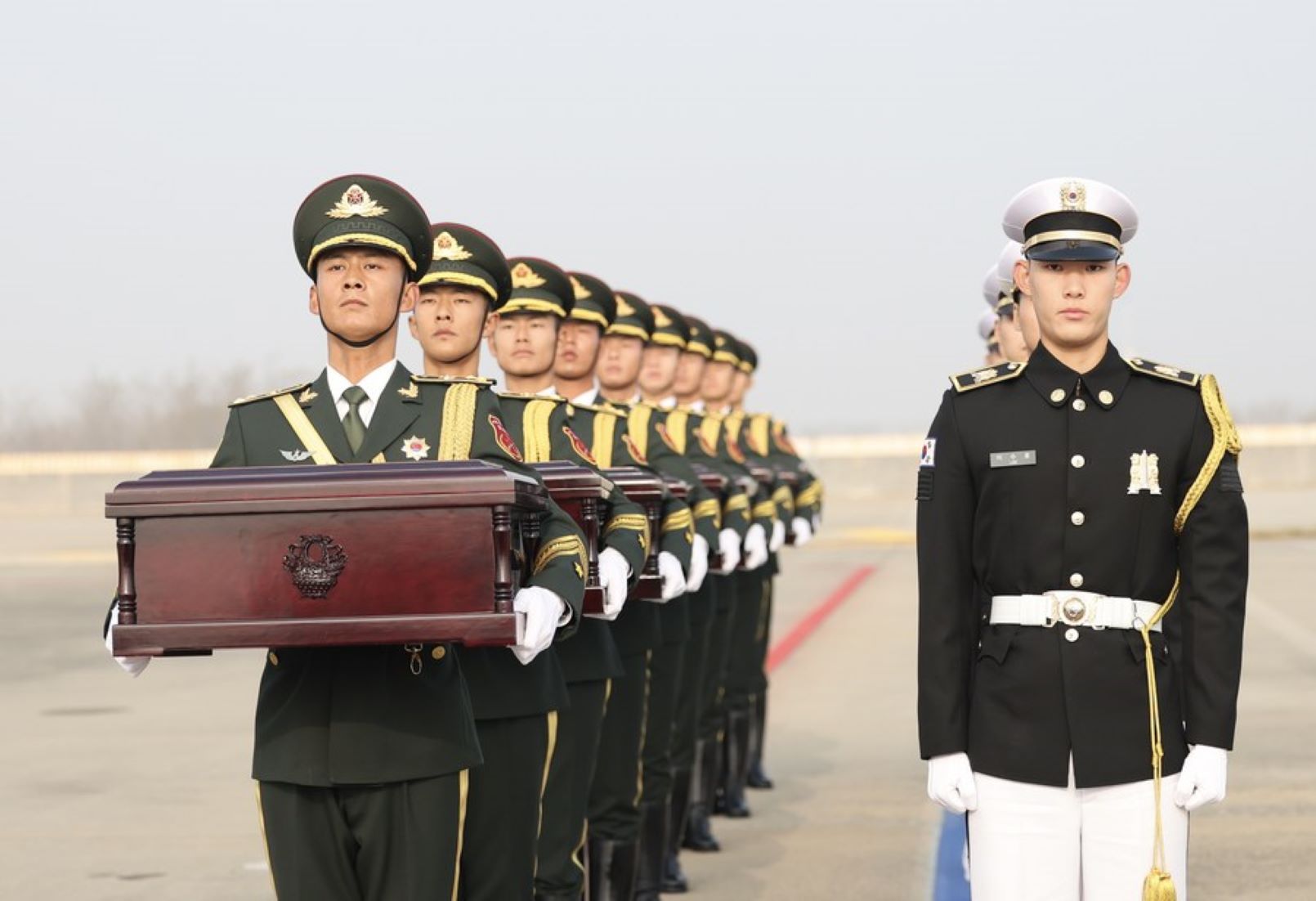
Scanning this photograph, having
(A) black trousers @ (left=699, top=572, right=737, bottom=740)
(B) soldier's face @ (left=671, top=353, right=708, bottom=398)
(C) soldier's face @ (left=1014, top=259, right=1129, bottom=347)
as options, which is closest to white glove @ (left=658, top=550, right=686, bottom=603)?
(A) black trousers @ (left=699, top=572, right=737, bottom=740)

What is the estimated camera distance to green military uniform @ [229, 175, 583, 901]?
14.4 ft

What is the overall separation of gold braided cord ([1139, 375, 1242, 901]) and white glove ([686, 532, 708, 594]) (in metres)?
3.12

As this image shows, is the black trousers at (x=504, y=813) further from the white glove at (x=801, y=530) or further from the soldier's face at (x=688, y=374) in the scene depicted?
the white glove at (x=801, y=530)

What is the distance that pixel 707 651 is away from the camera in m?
9.71

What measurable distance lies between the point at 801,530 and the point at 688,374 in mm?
1774

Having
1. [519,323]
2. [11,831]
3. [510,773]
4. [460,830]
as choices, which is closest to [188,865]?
[11,831]

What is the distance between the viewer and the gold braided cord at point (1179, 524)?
4395 millimetres

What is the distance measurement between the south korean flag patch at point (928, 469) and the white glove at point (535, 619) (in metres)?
0.77

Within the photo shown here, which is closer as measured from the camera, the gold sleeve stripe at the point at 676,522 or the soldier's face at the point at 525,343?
the soldier's face at the point at 525,343

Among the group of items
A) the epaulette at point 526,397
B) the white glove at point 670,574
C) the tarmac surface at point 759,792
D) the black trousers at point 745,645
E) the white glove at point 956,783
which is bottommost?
the tarmac surface at point 759,792

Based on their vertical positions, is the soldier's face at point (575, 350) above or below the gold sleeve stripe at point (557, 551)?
above

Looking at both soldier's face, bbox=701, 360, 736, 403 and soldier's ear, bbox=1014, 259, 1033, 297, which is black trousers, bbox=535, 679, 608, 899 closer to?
soldier's ear, bbox=1014, 259, 1033, 297

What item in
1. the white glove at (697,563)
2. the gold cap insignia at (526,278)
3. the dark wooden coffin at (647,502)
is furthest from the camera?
the white glove at (697,563)

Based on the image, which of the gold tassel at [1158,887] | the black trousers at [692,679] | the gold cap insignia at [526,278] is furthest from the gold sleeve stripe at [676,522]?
the gold tassel at [1158,887]
